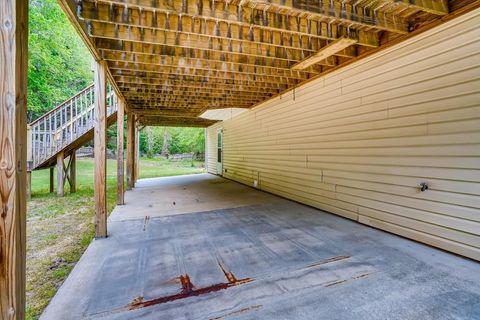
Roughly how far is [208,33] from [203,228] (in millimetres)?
3020

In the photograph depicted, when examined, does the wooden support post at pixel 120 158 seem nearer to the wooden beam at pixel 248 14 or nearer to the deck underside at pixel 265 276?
the deck underside at pixel 265 276

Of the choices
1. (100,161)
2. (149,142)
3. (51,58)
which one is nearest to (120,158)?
(100,161)

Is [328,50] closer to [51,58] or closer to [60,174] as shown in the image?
[60,174]

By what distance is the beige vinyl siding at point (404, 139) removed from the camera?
8.57ft

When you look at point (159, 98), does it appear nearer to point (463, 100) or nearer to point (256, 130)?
point (256, 130)

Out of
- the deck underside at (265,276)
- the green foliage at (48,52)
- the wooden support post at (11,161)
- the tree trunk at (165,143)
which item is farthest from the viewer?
the tree trunk at (165,143)

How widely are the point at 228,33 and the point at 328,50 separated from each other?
5.51ft

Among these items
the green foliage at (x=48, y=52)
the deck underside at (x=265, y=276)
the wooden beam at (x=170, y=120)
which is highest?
the green foliage at (x=48, y=52)

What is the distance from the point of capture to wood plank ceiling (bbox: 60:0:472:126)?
271 cm

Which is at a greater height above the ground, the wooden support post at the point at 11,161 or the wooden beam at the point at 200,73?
the wooden beam at the point at 200,73

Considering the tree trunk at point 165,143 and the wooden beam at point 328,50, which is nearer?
the wooden beam at point 328,50

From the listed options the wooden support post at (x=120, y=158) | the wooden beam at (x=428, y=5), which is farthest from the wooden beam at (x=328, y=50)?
the wooden support post at (x=120, y=158)

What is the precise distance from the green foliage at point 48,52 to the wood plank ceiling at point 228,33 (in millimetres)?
7025

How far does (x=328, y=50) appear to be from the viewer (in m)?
3.71
